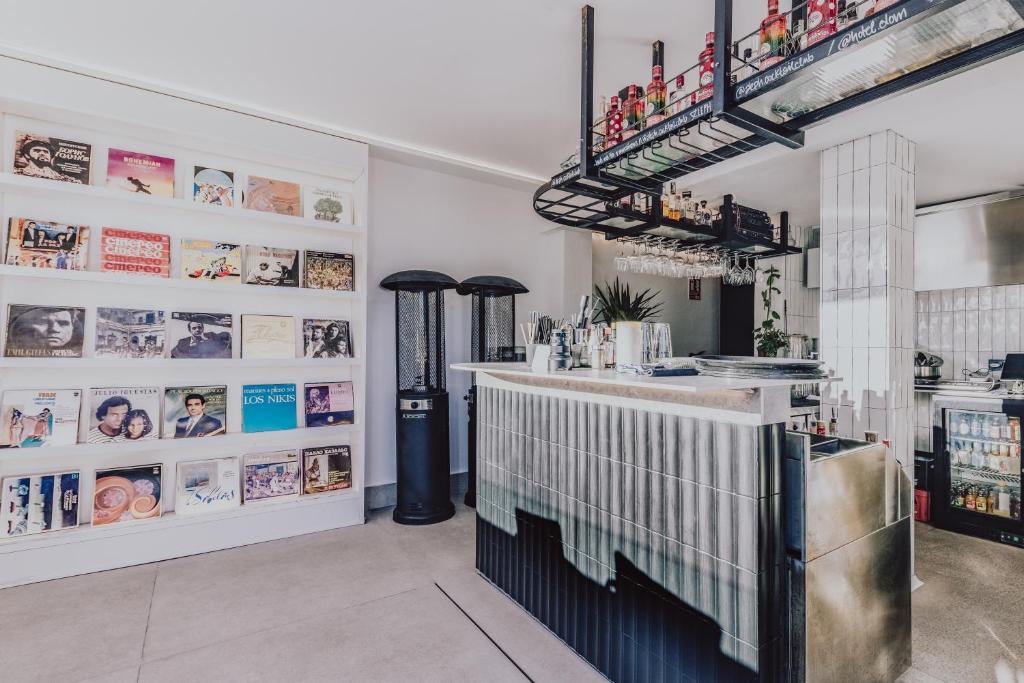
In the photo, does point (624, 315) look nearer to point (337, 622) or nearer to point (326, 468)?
point (326, 468)

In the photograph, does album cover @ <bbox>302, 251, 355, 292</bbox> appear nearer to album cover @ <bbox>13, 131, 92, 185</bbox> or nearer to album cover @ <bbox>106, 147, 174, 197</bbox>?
album cover @ <bbox>106, 147, 174, 197</bbox>

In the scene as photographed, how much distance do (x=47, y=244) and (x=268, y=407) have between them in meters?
1.60

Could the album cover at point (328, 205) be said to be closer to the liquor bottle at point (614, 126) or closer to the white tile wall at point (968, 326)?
the liquor bottle at point (614, 126)

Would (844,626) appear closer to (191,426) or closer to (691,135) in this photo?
(691,135)

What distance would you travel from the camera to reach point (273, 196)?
3652 millimetres

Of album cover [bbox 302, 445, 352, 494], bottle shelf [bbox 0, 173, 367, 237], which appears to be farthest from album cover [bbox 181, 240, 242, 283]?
album cover [bbox 302, 445, 352, 494]

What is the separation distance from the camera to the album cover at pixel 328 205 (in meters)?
3.81

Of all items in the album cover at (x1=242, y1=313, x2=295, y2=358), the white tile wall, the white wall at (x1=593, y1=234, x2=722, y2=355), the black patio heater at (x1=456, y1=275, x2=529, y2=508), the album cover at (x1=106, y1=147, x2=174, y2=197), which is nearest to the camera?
the album cover at (x1=106, y1=147, x2=174, y2=197)

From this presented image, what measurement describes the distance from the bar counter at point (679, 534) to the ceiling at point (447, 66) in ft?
5.78

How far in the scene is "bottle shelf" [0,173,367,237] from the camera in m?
2.82

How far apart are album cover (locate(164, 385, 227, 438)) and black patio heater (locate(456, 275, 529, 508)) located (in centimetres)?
181

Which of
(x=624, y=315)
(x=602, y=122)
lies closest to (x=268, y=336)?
(x=602, y=122)

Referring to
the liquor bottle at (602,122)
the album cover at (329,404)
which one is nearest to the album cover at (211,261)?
the album cover at (329,404)

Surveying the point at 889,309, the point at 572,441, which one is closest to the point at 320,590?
the point at 572,441
